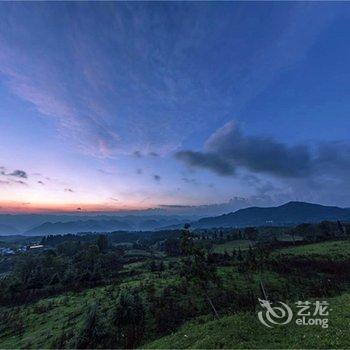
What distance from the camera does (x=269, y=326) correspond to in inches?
1104

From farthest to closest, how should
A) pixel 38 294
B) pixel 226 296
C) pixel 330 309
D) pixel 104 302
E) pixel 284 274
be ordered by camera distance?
pixel 38 294, pixel 284 274, pixel 104 302, pixel 226 296, pixel 330 309

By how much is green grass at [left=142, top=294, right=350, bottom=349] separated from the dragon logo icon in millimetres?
906

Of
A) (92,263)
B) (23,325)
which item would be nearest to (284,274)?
(23,325)

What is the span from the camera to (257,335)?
25391mm

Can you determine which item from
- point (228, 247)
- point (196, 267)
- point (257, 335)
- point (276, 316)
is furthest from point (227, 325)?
point (228, 247)

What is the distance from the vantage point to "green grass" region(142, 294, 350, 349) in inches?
883

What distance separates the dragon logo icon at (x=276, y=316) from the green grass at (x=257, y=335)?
35.7 inches

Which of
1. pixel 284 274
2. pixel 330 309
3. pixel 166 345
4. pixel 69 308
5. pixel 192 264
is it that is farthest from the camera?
pixel 284 274

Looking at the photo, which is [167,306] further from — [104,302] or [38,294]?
[38,294]

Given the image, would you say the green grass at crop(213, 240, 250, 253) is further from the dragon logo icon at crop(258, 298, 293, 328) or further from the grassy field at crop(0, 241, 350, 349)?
the dragon logo icon at crop(258, 298, 293, 328)

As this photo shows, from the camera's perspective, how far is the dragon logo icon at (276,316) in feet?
95.4

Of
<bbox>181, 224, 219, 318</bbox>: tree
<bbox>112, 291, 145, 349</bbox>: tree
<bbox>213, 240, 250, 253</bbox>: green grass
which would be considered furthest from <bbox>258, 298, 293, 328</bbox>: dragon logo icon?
<bbox>213, 240, 250, 253</bbox>: green grass

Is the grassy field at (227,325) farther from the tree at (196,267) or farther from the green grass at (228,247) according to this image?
the green grass at (228,247)

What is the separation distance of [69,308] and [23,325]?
27.3 ft
